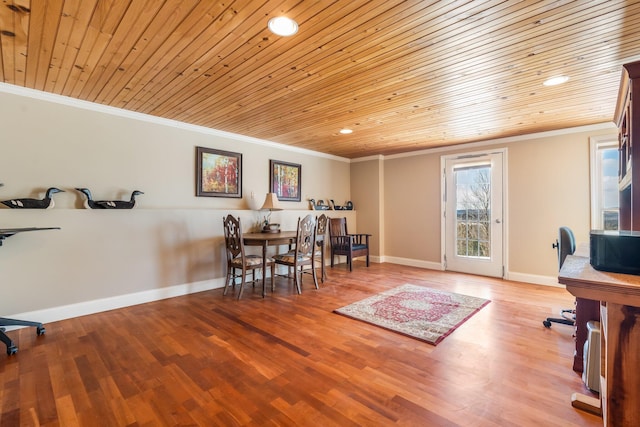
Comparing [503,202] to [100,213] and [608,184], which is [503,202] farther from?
[100,213]

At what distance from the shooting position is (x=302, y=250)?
4.04 m

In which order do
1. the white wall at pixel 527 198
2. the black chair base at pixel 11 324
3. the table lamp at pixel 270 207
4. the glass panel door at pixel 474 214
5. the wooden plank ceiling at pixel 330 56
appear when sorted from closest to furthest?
1. the wooden plank ceiling at pixel 330 56
2. the black chair base at pixel 11 324
3. the white wall at pixel 527 198
4. the table lamp at pixel 270 207
5. the glass panel door at pixel 474 214

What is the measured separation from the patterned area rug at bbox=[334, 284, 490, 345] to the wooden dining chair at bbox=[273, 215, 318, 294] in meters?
0.97

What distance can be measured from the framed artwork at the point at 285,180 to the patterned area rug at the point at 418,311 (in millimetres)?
2388

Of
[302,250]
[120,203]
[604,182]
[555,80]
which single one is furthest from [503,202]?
[120,203]

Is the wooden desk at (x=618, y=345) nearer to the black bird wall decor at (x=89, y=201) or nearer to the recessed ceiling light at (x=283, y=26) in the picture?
the recessed ceiling light at (x=283, y=26)

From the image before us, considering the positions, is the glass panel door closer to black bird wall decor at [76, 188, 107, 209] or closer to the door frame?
the door frame

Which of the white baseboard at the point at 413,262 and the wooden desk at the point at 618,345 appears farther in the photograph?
the white baseboard at the point at 413,262

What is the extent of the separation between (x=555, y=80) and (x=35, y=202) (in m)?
4.85

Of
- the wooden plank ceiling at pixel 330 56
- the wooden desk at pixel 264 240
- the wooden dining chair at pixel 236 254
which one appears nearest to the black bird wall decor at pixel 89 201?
the wooden plank ceiling at pixel 330 56

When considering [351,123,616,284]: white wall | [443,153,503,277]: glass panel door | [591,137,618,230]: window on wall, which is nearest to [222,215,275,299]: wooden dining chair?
[351,123,616,284]: white wall

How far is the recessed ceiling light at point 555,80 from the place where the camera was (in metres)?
2.47

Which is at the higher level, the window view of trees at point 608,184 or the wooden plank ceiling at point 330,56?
the wooden plank ceiling at point 330,56

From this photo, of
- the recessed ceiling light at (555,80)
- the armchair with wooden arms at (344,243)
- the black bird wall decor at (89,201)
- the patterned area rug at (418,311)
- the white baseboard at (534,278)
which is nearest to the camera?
the recessed ceiling light at (555,80)
